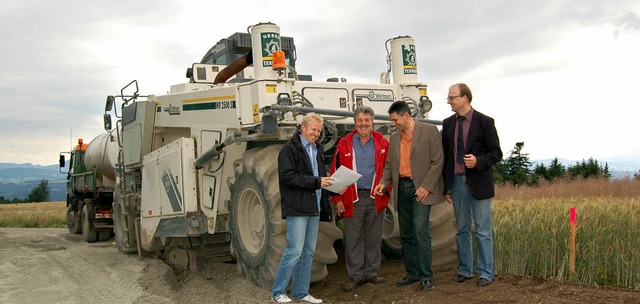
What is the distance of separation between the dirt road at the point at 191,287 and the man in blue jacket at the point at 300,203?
0.38 metres

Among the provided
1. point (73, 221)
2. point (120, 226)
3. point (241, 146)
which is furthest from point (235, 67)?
point (73, 221)

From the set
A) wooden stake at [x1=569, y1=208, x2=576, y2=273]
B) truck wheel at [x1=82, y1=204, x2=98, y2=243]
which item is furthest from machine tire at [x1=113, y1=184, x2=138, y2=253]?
wooden stake at [x1=569, y1=208, x2=576, y2=273]

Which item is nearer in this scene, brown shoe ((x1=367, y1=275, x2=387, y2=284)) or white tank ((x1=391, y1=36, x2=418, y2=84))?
brown shoe ((x1=367, y1=275, x2=387, y2=284))

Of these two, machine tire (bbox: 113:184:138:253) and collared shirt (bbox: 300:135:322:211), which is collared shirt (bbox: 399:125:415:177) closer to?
collared shirt (bbox: 300:135:322:211)

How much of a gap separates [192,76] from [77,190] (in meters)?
10.2

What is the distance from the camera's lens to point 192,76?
10031 millimetres

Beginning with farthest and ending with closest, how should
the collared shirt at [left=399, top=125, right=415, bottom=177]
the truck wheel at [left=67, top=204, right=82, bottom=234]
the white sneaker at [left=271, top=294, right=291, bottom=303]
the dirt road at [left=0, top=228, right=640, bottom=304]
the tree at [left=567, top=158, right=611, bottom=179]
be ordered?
the tree at [left=567, top=158, right=611, bottom=179]
the truck wheel at [left=67, top=204, right=82, bottom=234]
the collared shirt at [left=399, top=125, right=415, bottom=177]
the white sneaker at [left=271, top=294, right=291, bottom=303]
the dirt road at [left=0, top=228, right=640, bottom=304]

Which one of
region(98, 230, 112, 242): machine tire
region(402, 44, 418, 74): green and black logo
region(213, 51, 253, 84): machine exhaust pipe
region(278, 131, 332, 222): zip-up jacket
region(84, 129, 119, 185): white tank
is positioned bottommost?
region(98, 230, 112, 242): machine tire

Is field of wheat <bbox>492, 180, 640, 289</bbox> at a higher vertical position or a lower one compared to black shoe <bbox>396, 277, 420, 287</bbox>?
higher

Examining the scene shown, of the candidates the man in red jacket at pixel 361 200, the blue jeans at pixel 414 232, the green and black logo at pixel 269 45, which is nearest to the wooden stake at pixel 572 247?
the blue jeans at pixel 414 232

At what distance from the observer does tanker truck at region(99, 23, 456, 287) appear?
7027 mm

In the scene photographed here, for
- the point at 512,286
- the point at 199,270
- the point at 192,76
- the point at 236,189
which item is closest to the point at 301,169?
the point at 236,189

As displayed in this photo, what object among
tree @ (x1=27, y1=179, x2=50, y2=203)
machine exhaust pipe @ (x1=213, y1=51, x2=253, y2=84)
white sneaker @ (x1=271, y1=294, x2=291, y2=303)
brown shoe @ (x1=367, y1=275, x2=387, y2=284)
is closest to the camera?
white sneaker @ (x1=271, y1=294, x2=291, y2=303)

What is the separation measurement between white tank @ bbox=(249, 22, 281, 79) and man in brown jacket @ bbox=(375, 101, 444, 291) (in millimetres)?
1756
